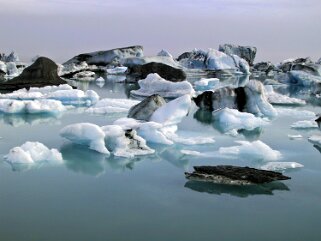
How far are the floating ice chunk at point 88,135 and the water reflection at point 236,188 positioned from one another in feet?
4.56

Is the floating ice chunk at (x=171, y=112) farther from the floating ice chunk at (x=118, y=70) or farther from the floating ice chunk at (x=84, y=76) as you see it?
the floating ice chunk at (x=118, y=70)

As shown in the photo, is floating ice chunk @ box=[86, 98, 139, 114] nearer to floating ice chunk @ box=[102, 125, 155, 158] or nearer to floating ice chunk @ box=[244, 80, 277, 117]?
floating ice chunk @ box=[244, 80, 277, 117]

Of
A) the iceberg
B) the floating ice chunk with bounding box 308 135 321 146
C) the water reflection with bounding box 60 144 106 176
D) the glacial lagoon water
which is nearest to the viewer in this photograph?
the glacial lagoon water

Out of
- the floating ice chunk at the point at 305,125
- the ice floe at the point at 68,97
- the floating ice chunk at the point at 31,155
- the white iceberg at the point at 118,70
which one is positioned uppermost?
the floating ice chunk at the point at 31,155

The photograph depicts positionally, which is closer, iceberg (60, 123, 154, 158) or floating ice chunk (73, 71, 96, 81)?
iceberg (60, 123, 154, 158)

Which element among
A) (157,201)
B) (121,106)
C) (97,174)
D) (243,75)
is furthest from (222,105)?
(243,75)

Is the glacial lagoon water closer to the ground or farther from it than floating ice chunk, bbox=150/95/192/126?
closer to the ground

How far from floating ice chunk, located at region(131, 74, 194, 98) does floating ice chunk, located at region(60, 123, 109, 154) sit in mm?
6192

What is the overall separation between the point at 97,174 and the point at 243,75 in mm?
22494

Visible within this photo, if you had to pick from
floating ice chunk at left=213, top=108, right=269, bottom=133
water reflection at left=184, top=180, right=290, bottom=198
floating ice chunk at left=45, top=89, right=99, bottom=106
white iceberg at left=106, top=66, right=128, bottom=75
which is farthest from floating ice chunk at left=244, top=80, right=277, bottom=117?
white iceberg at left=106, top=66, right=128, bottom=75

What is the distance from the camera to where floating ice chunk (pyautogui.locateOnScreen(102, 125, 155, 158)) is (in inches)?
207

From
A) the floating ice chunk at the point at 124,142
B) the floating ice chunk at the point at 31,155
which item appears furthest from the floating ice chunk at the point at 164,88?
the floating ice chunk at the point at 31,155

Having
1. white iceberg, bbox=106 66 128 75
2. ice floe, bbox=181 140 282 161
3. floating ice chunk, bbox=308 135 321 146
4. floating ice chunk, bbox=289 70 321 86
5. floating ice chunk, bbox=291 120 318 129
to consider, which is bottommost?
white iceberg, bbox=106 66 128 75

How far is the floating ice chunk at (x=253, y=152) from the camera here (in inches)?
208
